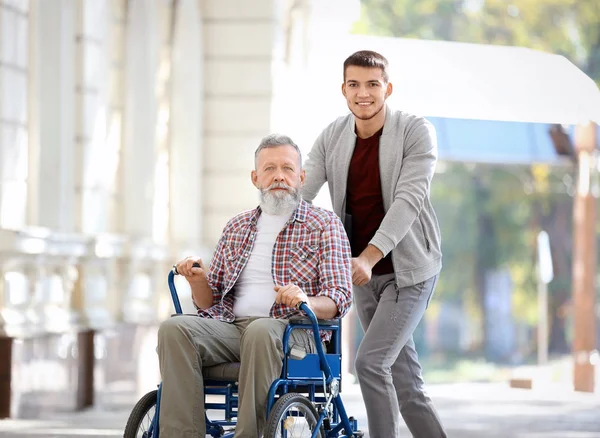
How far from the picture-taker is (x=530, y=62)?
11.2 metres

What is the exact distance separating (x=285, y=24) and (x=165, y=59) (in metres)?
1.26

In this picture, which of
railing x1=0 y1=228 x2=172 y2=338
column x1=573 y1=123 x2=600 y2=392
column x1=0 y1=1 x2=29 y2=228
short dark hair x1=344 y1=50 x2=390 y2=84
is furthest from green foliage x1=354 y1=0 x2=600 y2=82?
short dark hair x1=344 y1=50 x2=390 y2=84

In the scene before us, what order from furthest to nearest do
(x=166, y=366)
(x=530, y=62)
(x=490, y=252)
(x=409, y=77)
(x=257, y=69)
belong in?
(x=490, y=252), (x=257, y=69), (x=530, y=62), (x=409, y=77), (x=166, y=366)

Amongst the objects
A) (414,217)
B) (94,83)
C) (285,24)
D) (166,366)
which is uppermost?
(285,24)

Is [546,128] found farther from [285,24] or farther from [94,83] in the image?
[94,83]

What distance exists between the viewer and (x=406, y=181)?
19.4 feet

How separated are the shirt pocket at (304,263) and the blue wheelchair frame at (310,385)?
0.62 feet

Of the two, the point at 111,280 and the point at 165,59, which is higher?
the point at 165,59

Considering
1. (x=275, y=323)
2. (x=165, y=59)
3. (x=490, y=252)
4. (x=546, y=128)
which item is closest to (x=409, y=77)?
(x=165, y=59)

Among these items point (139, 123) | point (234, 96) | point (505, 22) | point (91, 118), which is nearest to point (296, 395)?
point (91, 118)

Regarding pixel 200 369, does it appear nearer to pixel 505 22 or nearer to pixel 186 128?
pixel 186 128

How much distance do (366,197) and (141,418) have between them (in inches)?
51.6

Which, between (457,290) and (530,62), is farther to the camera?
(457,290)

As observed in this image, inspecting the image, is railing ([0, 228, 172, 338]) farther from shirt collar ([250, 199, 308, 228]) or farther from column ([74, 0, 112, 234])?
shirt collar ([250, 199, 308, 228])
